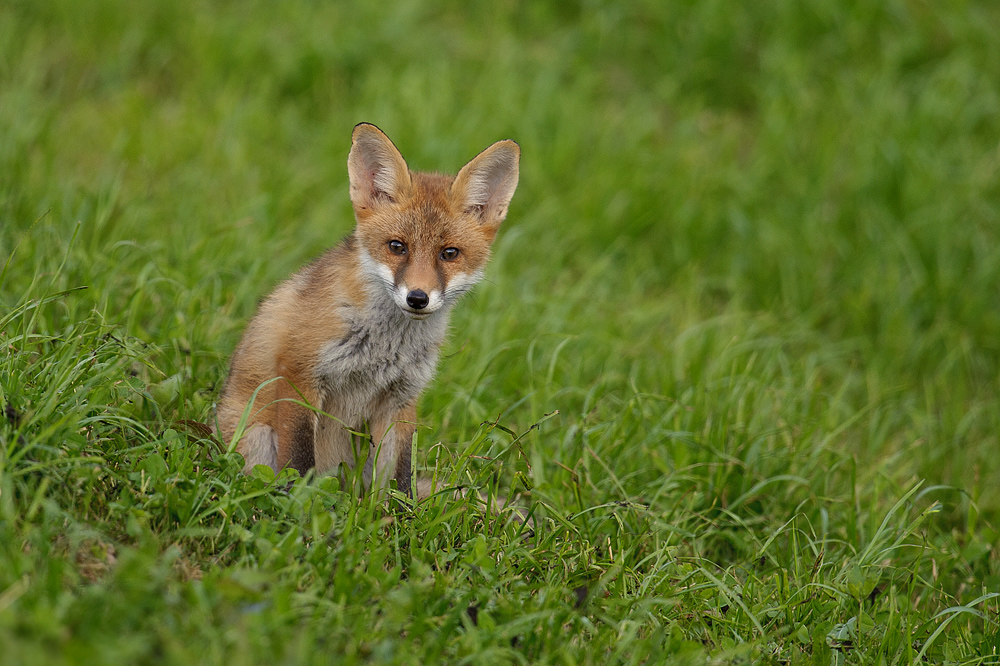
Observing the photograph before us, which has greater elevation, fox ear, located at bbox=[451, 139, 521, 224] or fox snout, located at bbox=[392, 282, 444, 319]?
fox ear, located at bbox=[451, 139, 521, 224]

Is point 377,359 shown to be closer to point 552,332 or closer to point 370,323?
point 370,323

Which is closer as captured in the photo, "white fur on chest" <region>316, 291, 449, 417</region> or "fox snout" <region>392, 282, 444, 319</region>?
"fox snout" <region>392, 282, 444, 319</region>

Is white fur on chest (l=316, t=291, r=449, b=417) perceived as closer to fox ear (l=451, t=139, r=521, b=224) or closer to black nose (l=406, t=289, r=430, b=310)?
black nose (l=406, t=289, r=430, b=310)

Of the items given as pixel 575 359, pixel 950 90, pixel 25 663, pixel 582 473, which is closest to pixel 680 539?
pixel 582 473

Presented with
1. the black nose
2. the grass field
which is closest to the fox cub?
the black nose

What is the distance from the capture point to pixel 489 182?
404 centimetres

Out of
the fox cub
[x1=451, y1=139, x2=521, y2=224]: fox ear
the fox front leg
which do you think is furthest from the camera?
[x1=451, y1=139, x2=521, y2=224]: fox ear

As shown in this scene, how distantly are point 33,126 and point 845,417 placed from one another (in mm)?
5596

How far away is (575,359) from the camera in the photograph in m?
5.38

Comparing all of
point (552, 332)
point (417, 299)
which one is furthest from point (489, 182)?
point (552, 332)

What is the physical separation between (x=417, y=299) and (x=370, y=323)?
0.33 meters

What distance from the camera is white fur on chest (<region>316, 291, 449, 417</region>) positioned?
3.76 meters

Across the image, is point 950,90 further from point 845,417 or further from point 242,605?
point 242,605

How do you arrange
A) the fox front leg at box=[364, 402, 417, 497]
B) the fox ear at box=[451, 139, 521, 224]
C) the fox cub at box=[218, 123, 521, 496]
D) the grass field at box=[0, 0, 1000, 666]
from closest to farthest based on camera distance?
the grass field at box=[0, 0, 1000, 666] → the fox cub at box=[218, 123, 521, 496] → the fox front leg at box=[364, 402, 417, 497] → the fox ear at box=[451, 139, 521, 224]
